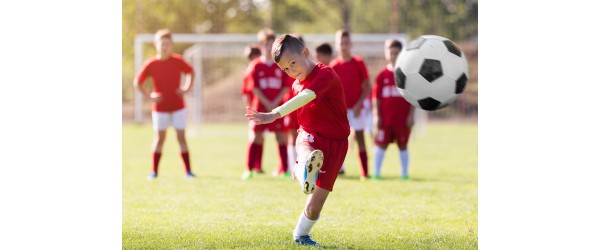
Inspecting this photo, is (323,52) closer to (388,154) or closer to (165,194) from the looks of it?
(165,194)

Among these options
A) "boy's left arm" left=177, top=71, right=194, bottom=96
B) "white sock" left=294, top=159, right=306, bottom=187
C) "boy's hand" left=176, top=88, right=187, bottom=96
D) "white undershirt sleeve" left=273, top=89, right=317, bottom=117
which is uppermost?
"white undershirt sleeve" left=273, top=89, right=317, bottom=117

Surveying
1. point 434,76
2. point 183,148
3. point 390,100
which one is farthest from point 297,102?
point 183,148

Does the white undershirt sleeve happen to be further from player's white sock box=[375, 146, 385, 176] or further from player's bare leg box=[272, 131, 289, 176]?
player's bare leg box=[272, 131, 289, 176]

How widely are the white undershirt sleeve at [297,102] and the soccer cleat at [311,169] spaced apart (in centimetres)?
35

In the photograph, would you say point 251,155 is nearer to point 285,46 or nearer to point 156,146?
point 156,146

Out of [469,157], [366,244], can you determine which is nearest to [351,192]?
[366,244]

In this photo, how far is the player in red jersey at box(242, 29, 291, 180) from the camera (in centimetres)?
1031

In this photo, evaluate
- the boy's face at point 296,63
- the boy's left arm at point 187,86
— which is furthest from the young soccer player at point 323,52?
the boy's face at point 296,63

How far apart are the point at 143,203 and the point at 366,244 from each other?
3.09 meters

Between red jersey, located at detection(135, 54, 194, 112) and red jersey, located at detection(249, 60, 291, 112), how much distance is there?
93 centimetres

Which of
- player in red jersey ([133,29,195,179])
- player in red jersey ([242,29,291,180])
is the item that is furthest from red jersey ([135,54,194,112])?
player in red jersey ([242,29,291,180])

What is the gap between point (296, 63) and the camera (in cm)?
532

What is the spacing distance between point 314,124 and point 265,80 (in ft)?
16.3

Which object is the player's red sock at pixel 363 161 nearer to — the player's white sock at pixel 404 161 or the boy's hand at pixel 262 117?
the player's white sock at pixel 404 161
